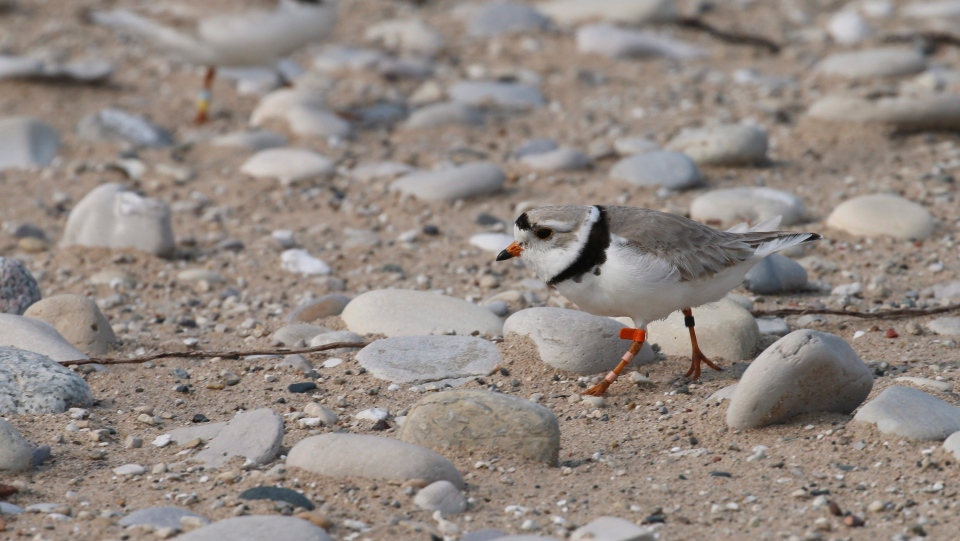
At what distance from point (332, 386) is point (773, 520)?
1.82 metres

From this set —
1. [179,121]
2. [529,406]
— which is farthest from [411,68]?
[529,406]

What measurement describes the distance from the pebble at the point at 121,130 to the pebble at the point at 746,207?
3855mm

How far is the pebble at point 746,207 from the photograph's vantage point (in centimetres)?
586

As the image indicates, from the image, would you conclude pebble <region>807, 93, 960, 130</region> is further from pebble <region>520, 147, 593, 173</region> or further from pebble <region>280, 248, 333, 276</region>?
pebble <region>280, 248, 333, 276</region>

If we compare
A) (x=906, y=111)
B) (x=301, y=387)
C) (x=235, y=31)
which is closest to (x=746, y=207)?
(x=906, y=111)

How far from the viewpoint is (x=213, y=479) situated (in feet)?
11.0

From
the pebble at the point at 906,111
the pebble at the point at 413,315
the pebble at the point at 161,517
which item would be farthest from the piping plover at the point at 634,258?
the pebble at the point at 906,111

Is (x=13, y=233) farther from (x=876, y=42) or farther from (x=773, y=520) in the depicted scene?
(x=876, y=42)

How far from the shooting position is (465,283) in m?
5.48

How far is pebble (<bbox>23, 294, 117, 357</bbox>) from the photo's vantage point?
4.61 metres

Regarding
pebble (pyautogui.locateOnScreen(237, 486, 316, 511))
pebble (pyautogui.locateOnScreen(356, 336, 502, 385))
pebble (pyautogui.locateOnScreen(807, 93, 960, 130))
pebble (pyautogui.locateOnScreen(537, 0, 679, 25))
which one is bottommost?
pebble (pyautogui.locateOnScreen(356, 336, 502, 385))

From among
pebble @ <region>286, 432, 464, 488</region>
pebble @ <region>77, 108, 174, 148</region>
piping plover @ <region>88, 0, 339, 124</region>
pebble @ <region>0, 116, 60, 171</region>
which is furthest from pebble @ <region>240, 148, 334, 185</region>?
pebble @ <region>286, 432, 464, 488</region>

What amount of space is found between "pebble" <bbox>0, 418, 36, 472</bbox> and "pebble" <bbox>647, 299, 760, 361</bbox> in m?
2.46

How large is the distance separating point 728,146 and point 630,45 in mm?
2731
